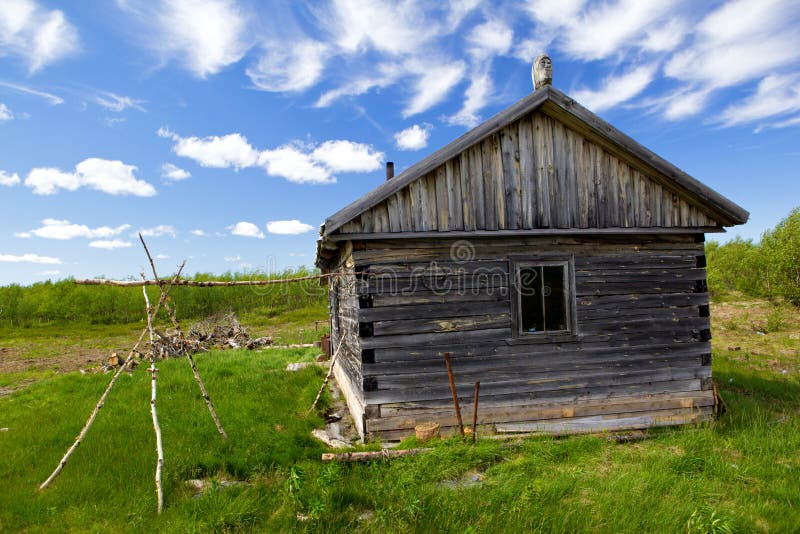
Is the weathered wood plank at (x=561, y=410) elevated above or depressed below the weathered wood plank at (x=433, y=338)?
below

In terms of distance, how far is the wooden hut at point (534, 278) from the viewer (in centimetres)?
719

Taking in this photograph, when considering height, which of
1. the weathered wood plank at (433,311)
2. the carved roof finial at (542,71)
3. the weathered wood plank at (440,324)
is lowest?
the weathered wood plank at (440,324)

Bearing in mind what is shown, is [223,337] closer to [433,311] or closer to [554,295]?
[433,311]

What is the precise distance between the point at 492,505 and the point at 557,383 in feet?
11.2

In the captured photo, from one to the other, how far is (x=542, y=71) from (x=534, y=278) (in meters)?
3.60

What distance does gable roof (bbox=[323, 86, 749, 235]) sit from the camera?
6.91m

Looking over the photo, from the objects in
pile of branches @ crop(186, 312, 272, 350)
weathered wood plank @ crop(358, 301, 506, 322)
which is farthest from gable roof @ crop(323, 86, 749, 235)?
pile of branches @ crop(186, 312, 272, 350)

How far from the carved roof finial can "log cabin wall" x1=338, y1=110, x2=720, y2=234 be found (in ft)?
1.63

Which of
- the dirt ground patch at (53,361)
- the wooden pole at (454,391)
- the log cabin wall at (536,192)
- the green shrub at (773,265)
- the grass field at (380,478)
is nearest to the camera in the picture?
the grass field at (380,478)

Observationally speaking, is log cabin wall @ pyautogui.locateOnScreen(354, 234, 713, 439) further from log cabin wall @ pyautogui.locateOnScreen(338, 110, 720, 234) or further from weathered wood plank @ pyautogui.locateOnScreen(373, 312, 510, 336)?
log cabin wall @ pyautogui.locateOnScreen(338, 110, 720, 234)

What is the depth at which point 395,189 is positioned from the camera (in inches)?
275

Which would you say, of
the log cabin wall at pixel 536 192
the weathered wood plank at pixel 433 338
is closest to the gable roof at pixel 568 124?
the log cabin wall at pixel 536 192

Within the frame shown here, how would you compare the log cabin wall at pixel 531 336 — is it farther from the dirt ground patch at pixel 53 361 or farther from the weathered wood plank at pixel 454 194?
the dirt ground patch at pixel 53 361

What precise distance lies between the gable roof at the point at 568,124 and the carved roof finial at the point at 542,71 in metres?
0.29
